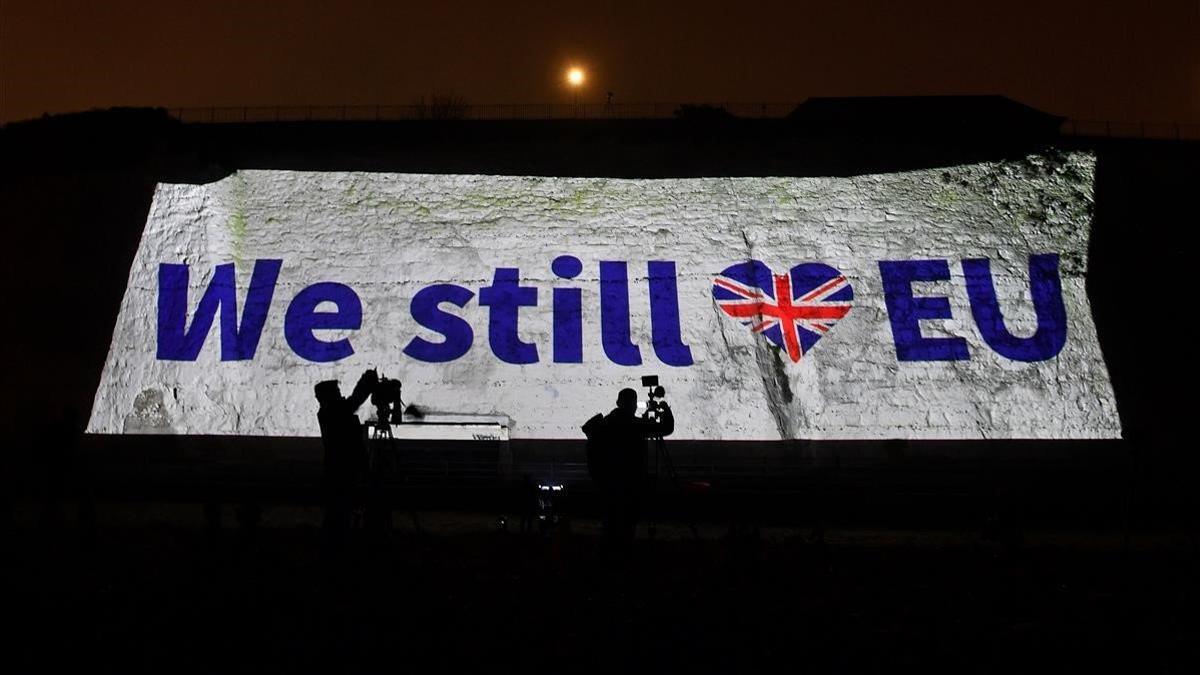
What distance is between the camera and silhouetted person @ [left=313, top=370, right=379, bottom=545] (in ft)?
23.6

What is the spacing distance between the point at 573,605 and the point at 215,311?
10416 mm

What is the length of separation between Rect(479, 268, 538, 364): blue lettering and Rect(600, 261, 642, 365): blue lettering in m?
1.02

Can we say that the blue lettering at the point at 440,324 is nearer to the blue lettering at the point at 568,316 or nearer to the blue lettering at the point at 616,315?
the blue lettering at the point at 568,316

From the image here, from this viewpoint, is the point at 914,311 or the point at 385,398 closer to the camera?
the point at 385,398

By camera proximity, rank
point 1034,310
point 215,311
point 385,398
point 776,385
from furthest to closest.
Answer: point 215,311 < point 1034,310 < point 776,385 < point 385,398

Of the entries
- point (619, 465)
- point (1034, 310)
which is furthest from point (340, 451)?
point (1034, 310)

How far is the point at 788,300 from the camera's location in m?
14.5

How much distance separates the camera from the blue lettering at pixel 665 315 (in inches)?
562

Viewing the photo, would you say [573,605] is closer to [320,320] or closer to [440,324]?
[440,324]

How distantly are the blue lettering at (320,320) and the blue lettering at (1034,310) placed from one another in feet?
29.7

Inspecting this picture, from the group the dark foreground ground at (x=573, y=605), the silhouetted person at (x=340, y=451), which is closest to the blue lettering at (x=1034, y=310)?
the dark foreground ground at (x=573, y=605)

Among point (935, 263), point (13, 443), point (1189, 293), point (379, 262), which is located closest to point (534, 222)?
point (379, 262)

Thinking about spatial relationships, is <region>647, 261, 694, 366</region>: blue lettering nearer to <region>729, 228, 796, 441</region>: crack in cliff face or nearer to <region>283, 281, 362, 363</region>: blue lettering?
<region>729, 228, 796, 441</region>: crack in cliff face

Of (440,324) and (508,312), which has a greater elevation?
(508,312)
